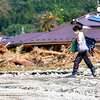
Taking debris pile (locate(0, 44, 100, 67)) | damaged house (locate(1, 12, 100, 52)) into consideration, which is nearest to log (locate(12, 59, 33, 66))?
debris pile (locate(0, 44, 100, 67))

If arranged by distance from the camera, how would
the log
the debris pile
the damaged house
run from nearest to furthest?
the debris pile < the log < the damaged house

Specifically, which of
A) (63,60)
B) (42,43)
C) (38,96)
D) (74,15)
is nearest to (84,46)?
(38,96)

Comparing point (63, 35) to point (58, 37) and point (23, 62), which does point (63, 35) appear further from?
point (23, 62)

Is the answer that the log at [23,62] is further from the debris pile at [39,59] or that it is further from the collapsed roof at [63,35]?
the collapsed roof at [63,35]

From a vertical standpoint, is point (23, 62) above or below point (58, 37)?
above

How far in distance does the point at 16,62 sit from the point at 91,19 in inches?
302

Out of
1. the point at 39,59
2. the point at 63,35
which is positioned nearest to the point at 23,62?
the point at 39,59

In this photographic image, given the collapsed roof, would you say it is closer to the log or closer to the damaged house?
the damaged house

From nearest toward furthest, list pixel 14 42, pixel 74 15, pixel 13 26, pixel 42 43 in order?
pixel 42 43
pixel 14 42
pixel 74 15
pixel 13 26

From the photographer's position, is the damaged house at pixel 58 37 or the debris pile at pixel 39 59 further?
the damaged house at pixel 58 37

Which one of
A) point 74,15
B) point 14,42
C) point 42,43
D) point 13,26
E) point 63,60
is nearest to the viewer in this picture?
point 63,60

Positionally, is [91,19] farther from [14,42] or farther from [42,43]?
[14,42]

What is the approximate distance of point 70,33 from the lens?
19.2 metres

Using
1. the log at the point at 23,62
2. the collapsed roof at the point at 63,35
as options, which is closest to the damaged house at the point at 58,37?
the collapsed roof at the point at 63,35
